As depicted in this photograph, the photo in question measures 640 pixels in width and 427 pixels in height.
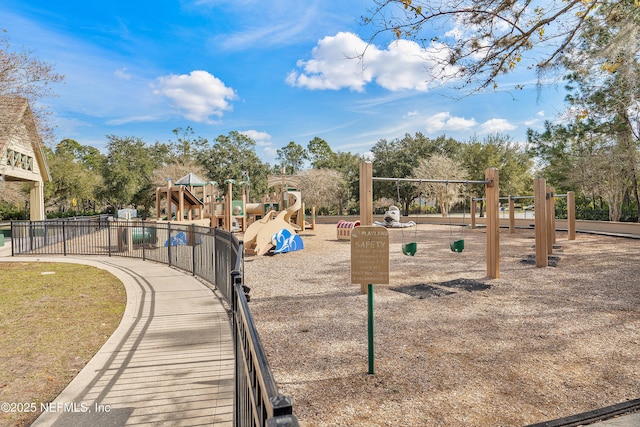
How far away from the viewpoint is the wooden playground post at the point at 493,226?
870cm

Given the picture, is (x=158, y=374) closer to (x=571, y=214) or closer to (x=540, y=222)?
(x=540, y=222)

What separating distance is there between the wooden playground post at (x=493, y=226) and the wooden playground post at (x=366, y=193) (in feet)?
10.3

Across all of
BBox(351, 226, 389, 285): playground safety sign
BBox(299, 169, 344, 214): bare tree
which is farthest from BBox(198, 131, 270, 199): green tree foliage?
BBox(351, 226, 389, 285): playground safety sign

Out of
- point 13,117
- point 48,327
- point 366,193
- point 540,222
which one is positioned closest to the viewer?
point 48,327

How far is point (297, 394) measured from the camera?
3527mm

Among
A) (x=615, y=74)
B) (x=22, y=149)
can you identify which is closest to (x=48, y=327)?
(x=615, y=74)

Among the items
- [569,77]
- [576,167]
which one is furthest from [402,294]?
[576,167]

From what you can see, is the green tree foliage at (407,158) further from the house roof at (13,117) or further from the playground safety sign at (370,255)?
the playground safety sign at (370,255)

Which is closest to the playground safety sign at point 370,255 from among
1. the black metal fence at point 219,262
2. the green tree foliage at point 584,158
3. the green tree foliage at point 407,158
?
the black metal fence at point 219,262

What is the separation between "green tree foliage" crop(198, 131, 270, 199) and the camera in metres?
42.7

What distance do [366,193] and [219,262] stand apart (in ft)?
11.0

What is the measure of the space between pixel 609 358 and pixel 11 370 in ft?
22.5

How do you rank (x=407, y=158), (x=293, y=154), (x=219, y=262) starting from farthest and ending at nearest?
(x=293, y=154), (x=407, y=158), (x=219, y=262)

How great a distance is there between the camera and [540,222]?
10.0 m
